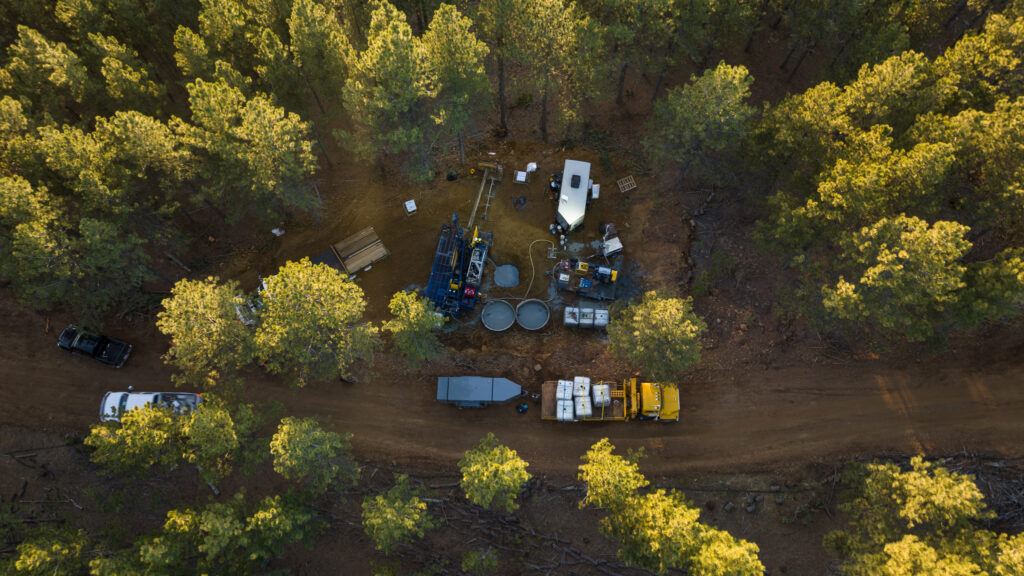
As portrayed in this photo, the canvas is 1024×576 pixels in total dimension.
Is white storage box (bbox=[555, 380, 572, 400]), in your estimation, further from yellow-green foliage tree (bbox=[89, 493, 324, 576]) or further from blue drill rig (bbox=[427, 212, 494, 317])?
yellow-green foliage tree (bbox=[89, 493, 324, 576])

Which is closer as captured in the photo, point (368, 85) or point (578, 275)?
point (368, 85)

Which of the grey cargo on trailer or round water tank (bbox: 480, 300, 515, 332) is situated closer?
the grey cargo on trailer

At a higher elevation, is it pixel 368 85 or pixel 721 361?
pixel 368 85

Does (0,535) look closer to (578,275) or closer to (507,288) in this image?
(507,288)

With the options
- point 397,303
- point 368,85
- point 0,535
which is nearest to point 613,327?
point 397,303

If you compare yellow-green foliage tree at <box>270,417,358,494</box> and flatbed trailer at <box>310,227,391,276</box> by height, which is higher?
flatbed trailer at <box>310,227,391,276</box>

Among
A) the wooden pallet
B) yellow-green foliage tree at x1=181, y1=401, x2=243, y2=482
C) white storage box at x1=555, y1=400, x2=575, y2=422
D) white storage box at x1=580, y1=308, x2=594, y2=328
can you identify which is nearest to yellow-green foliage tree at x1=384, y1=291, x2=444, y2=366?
white storage box at x1=555, y1=400, x2=575, y2=422

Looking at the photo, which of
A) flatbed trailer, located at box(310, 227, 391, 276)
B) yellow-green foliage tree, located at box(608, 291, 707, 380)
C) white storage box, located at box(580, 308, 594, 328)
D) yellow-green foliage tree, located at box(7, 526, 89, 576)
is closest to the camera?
yellow-green foliage tree, located at box(7, 526, 89, 576)

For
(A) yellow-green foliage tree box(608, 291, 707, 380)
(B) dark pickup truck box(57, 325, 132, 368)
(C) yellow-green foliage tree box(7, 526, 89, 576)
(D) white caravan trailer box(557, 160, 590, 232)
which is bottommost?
(C) yellow-green foliage tree box(7, 526, 89, 576)
